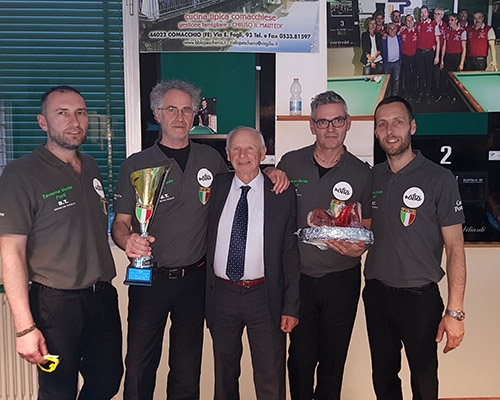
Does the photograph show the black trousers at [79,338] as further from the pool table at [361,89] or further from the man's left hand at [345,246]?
the pool table at [361,89]

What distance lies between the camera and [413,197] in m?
2.41

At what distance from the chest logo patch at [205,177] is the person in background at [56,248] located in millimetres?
546

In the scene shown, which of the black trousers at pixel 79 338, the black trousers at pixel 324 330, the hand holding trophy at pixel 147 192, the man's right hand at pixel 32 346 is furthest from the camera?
the black trousers at pixel 324 330

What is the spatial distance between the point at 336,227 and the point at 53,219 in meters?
1.34

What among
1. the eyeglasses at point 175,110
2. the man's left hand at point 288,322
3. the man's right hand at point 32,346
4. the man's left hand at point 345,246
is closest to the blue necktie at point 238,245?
the man's left hand at point 288,322

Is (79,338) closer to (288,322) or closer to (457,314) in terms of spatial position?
(288,322)

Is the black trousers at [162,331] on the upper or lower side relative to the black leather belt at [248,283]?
lower

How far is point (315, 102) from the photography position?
265cm

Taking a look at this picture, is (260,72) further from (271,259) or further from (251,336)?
(251,336)

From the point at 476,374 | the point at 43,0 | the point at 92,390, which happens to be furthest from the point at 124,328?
the point at 476,374

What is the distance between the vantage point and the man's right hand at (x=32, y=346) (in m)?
2.06

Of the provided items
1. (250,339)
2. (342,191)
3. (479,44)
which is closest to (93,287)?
(250,339)

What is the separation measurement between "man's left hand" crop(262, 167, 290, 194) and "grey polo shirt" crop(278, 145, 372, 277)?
0.12m

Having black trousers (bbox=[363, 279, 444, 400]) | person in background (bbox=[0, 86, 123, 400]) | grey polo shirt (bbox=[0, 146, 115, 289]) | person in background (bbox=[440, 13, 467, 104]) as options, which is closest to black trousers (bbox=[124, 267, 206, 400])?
person in background (bbox=[0, 86, 123, 400])
